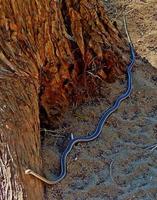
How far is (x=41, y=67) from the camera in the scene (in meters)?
4.18

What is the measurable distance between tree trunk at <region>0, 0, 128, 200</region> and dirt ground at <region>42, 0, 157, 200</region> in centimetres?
15

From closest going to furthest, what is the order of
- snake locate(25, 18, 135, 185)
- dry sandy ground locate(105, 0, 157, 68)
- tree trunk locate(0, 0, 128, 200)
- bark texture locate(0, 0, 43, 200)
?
bark texture locate(0, 0, 43, 200)
tree trunk locate(0, 0, 128, 200)
snake locate(25, 18, 135, 185)
dry sandy ground locate(105, 0, 157, 68)

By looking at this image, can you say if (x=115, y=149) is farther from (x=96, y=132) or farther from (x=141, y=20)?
(x=141, y=20)

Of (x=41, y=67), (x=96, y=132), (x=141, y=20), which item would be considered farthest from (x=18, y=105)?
(x=141, y=20)

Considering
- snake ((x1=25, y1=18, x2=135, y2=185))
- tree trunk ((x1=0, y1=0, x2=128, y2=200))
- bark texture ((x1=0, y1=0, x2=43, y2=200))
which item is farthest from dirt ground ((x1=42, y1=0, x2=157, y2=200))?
bark texture ((x1=0, y1=0, x2=43, y2=200))

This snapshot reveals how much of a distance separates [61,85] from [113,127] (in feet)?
1.83

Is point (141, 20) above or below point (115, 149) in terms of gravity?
above

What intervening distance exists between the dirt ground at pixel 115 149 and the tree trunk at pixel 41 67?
0.15 meters

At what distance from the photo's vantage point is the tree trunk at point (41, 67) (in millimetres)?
3529

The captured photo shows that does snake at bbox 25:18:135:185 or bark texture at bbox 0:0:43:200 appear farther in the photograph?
snake at bbox 25:18:135:185

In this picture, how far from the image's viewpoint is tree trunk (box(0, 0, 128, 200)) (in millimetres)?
3529

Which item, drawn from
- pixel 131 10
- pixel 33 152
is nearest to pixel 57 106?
pixel 33 152

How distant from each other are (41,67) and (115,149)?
869 mm

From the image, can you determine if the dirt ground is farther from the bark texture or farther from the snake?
the bark texture
